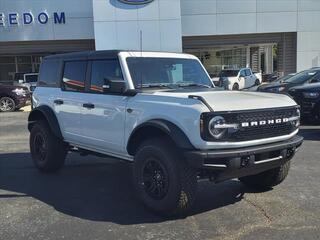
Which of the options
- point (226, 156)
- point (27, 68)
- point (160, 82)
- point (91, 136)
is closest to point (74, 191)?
point (91, 136)

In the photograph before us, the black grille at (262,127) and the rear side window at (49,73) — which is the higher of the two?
the rear side window at (49,73)

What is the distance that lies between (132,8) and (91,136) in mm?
23532

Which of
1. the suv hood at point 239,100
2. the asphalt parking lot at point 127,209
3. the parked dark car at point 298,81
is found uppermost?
the suv hood at point 239,100

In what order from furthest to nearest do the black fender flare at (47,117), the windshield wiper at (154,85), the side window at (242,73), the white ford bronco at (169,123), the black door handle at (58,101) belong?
the side window at (242,73) < the black fender flare at (47,117) < the black door handle at (58,101) < the windshield wiper at (154,85) < the white ford bronco at (169,123)

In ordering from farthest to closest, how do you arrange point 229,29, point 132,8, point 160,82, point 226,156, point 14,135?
point 229,29 → point 132,8 → point 14,135 → point 160,82 → point 226,156

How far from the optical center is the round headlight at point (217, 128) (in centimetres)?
480

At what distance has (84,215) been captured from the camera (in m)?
5.33

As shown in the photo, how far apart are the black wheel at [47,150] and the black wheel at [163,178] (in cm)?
233

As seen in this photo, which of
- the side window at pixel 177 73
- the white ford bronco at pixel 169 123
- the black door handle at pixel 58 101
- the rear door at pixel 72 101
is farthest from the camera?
the black door handle at pixel 58 101

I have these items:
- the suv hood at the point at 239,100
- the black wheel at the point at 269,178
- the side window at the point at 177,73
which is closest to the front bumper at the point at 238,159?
the suv hood at the point at 239,100

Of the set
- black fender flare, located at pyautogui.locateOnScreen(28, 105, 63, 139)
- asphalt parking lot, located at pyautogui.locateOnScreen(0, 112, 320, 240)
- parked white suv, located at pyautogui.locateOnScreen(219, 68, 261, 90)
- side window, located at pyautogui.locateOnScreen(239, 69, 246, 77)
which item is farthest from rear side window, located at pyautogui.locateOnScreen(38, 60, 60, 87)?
side window, located at pyautogui.locateOnScreen(239, 69, 246, 77)

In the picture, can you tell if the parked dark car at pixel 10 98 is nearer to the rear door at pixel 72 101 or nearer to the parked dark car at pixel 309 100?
the parked dark car at pixel 309 100

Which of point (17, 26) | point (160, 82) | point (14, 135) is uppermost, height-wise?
point (17, 26)

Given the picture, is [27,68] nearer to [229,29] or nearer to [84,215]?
[229,29]
